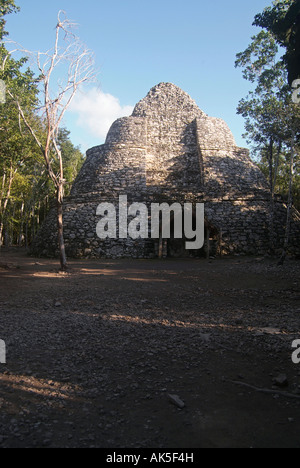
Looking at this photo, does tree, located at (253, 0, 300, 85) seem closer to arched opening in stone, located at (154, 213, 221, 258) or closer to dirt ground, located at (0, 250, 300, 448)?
dirt ground, located at (0, 250, 300, 448)

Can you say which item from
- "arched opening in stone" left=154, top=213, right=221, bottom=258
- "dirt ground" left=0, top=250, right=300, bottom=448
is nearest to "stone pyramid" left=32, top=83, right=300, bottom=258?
"arched opening in stone" left=154, top=213, right=221, bottom=258

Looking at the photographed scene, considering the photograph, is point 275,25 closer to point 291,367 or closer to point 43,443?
point 291,367

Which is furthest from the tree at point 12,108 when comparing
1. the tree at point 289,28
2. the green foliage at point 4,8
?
the tree at point 289,28

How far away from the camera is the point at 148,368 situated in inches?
175

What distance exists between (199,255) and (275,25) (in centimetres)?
1100

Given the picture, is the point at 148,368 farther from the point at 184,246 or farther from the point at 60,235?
the point at 184,246

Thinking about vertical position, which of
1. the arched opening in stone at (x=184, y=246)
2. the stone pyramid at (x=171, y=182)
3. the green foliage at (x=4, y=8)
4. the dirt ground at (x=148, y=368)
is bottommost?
the dirt ground at (x=148, y=368)

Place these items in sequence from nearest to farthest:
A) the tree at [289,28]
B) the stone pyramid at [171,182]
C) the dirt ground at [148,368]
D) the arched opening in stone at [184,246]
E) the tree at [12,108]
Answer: the dirt ground at [148,368], the tree at [289,28], the tree at [12,108], the arched opening in stone at [184,246], the stone pyramid at [171,182]

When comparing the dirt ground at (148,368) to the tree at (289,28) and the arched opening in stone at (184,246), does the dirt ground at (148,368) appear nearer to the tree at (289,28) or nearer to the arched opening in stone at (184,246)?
the tree at (289,28)

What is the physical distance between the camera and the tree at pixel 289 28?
7.83 m

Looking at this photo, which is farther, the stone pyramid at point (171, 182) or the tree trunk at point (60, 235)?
the stone pyramid at point (171, 182)

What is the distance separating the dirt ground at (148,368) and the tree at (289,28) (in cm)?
562

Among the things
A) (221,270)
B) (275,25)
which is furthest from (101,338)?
(275,25)

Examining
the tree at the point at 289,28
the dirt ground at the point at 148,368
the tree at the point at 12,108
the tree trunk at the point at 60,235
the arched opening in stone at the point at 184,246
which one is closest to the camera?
the dirt ground at the point at 148,368
